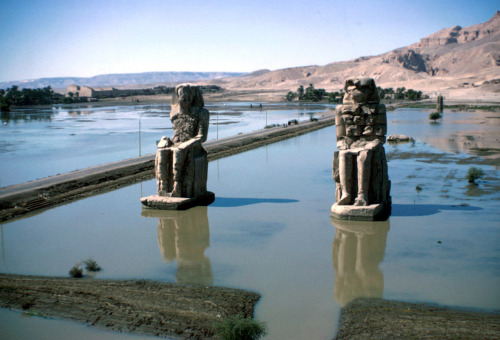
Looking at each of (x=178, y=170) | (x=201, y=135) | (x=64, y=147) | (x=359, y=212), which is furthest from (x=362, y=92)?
(x=64, y=147)

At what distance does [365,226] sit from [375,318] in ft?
14.1

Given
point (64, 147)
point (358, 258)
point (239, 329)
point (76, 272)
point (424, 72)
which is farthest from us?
point (424, 72)

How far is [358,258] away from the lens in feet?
29.2

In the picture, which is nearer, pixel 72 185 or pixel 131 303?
pixel 131 303

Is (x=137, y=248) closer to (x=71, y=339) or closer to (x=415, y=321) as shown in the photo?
(x=71, y=339)

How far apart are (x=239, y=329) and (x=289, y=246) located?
371 centimetres

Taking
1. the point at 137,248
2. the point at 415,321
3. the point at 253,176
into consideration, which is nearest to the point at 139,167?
the point at 253,176

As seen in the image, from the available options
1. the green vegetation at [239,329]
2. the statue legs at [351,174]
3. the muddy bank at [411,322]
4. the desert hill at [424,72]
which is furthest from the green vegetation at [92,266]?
the desert hill at [424,72]

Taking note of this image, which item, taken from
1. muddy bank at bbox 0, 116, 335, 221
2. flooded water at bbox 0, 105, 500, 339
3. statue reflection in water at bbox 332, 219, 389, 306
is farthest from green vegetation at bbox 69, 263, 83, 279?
muddy bank at bbox 0, 116, 335, 221

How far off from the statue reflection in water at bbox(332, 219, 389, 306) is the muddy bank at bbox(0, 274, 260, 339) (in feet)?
4.85

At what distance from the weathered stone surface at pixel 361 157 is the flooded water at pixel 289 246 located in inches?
16.7

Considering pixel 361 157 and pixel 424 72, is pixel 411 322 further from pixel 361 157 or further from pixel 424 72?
pixel 424 72

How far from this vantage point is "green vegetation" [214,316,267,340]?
5.81 metres

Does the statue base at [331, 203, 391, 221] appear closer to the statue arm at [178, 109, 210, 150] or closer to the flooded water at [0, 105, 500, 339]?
the flooded water at [0, 105, 500, 339]
